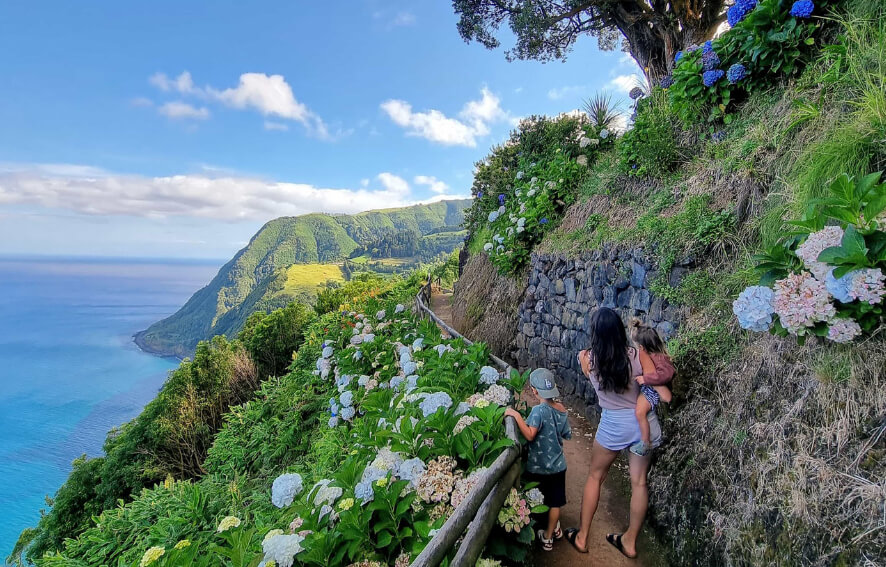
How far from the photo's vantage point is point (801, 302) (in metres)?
1.83

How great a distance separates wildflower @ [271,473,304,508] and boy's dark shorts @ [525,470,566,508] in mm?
1625

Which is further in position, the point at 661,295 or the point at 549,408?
the point at 661,295

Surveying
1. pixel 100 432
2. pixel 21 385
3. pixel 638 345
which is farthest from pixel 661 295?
pixel 21 385

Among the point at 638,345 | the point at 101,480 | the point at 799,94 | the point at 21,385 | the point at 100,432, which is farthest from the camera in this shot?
the point at 21,385

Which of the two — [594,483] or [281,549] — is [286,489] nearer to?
[281,549]

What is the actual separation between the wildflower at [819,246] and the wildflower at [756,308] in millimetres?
220

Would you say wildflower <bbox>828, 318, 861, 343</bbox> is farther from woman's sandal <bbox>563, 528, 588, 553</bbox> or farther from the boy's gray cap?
woman's sandal <bbox>563, 528, 588, 553</bbox>

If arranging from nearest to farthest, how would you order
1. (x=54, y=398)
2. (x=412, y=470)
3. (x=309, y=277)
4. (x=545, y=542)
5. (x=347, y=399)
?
1. (x=412, y=470)
2. (x=545, y=542)
3. (x=347, y=399)
4. (x=54, y=398)
5. (x=309, y=277)

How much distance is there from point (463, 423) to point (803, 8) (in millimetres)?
4467

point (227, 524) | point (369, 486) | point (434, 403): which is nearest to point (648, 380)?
point (434, 403)

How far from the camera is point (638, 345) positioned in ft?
9.46

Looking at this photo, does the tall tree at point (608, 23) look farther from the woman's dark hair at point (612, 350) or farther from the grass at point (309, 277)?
the grass at point (309, 277)

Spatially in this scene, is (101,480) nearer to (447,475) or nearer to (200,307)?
(447,475)

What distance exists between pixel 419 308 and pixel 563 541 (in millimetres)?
7206
